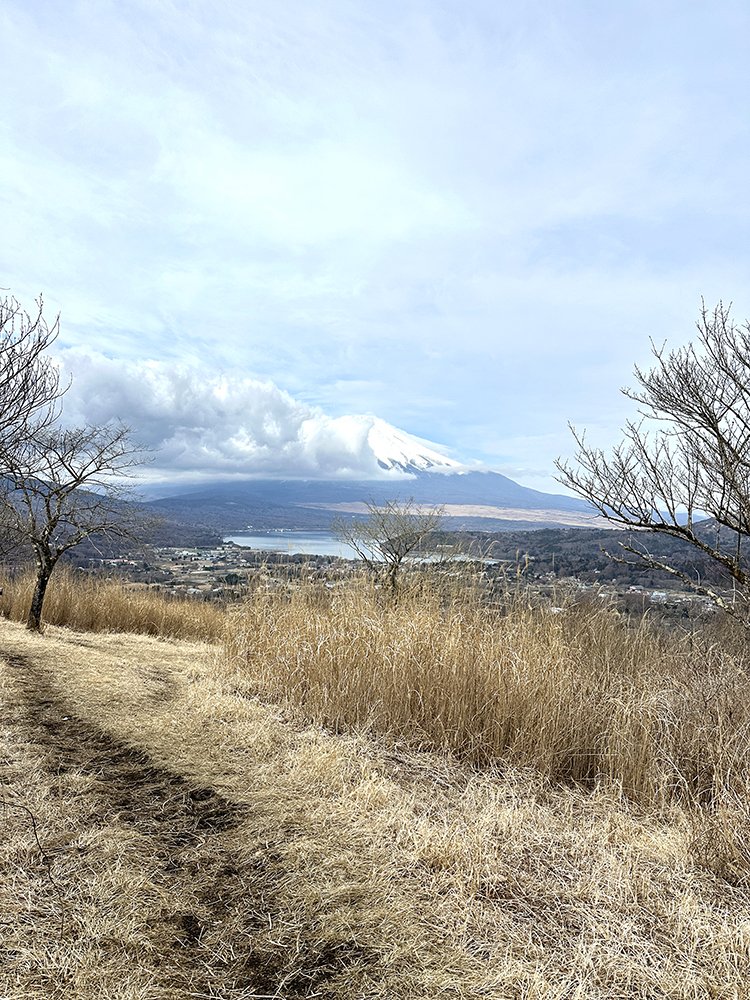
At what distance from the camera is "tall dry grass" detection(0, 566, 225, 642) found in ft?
37.6

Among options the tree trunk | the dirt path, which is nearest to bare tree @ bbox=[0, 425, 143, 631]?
the tree trunk

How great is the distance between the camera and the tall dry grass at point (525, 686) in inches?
156

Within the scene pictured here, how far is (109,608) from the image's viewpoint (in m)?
12.0

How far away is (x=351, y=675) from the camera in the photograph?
5.24m

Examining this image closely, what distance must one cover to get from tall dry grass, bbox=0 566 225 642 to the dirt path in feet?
24.9

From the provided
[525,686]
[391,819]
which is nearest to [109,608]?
[525,686]

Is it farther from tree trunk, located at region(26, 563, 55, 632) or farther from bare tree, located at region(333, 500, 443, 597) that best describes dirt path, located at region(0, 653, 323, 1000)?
bare tree, located at region(333, 500, 443, 597)

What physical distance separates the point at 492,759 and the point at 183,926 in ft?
8.56

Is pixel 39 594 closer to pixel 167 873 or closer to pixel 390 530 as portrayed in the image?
pixel 167 873

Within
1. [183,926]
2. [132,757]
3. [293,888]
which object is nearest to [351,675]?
[132,757]

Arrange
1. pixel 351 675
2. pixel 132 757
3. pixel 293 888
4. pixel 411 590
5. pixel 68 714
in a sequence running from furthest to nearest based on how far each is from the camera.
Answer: pixel 411 590 → pixel 351 675 → pixel 68 714 → pixel 132 757 → pixel 293 888

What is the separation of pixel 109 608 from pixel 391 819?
1040 centimetres

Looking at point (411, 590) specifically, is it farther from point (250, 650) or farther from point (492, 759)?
point (492, 759)

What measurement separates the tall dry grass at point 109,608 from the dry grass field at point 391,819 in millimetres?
5993
